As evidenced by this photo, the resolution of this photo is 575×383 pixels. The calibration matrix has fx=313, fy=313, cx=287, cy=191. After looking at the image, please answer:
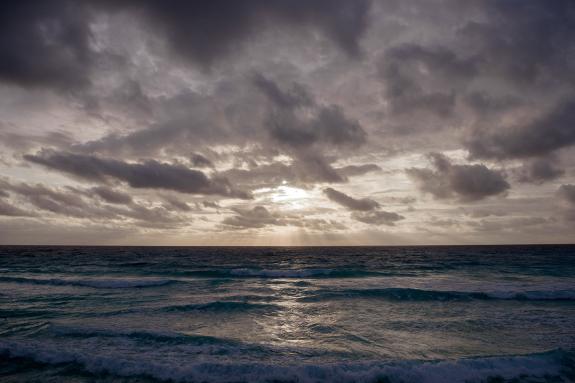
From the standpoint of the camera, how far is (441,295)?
932 inches

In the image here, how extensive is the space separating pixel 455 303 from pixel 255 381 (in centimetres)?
1692

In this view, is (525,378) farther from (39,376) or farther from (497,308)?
(39,376)

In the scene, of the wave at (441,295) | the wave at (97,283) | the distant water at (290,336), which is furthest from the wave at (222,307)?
the wave at (97,283)

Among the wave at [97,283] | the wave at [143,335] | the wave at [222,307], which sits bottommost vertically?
the wave at [97,283]

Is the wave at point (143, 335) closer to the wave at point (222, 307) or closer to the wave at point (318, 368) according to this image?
the wave at point (318, 368)

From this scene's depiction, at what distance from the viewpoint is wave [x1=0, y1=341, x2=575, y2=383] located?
9.70 m

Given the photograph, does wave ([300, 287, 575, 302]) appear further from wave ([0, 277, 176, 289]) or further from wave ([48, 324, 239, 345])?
wave ([0, 277, 176, 289])

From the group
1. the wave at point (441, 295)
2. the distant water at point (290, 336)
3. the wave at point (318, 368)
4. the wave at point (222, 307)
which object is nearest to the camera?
the wave at point (318, 368)

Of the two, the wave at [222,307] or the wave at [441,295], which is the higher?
the wave at [441,295]

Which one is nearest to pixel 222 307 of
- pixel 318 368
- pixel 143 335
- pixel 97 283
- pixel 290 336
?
pixel 143 335

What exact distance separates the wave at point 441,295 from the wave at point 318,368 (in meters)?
12.2

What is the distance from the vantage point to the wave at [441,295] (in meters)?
22.7

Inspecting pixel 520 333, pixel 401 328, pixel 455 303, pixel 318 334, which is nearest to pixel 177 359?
pixel 318 334

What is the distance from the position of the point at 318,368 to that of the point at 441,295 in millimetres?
17398
